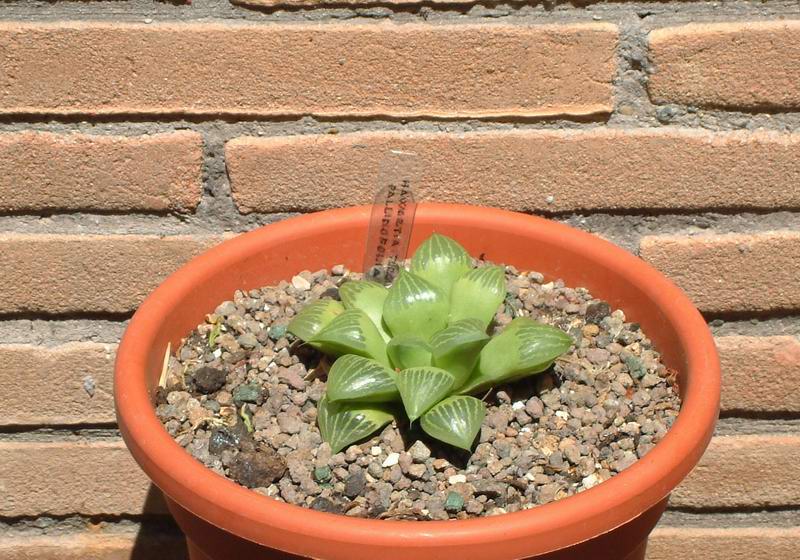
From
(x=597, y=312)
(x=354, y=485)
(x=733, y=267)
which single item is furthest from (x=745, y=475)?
(x=354, y=485)

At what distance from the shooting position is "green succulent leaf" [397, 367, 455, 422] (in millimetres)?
781

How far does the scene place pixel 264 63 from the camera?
41.1 inches

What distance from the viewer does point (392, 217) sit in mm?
1002

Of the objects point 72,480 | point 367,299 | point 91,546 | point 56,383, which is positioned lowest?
point 91,546

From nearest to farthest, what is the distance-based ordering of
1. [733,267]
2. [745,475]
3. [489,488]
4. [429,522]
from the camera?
[429,522] → [489,488] → [733,267] → [745,475]

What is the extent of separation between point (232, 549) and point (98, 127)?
0.53 meters

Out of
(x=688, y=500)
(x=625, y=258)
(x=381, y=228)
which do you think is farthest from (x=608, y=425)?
(x=688, y=500)

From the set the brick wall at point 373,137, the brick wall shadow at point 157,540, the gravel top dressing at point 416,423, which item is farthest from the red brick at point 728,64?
the brick wall shadow at point 157,540

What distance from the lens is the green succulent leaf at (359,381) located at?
796 mm

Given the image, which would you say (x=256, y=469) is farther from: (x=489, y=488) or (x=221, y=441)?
(x=489, y=488)

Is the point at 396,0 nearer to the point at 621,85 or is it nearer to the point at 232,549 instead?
the point at 621,85

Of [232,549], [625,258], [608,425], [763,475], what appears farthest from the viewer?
[763,475]

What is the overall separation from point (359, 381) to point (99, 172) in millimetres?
459

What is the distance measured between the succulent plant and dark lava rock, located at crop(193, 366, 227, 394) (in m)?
0.08
